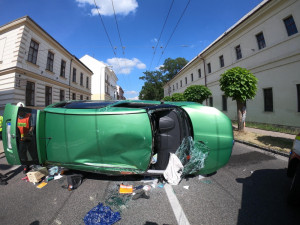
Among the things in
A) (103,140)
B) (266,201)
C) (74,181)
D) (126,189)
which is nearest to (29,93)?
(74,181)

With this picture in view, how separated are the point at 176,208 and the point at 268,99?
1291 centimetres

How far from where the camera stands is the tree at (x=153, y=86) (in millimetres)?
52844

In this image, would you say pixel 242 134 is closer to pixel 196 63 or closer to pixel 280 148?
pixel 280 148

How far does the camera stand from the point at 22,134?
2689 millimetres

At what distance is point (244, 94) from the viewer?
762 centimetres

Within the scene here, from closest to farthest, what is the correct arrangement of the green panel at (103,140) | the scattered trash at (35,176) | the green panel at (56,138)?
the green panel at (103,140) < the green panel at (56,138) < the scattered trash at (35,176)

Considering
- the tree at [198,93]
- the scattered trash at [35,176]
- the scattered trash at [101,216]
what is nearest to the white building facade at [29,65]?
the scattered trash at [35,176]

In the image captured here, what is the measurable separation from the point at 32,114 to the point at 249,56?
1595 centimetres

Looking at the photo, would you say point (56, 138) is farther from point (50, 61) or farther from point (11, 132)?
point (50, 61)

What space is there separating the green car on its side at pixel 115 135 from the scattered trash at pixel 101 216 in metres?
0.57

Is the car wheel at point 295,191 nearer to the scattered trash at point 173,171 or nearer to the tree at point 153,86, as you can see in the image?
the scattered trash at point 173,171

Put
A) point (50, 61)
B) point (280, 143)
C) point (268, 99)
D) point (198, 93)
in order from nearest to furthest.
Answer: point (280, 143) < point (268, 99) < point (198, 93) < point (50, 61)

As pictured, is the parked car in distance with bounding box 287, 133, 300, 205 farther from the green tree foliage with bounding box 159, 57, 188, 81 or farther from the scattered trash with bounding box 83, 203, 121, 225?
the green tree foliage with bounding box 159, 57, 188, 81

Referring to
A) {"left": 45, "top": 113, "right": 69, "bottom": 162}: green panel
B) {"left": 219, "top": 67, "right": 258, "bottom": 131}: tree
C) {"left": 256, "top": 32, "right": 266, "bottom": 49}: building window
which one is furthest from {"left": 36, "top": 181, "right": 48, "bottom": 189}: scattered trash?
{"left": 256, "top": 32, "right": 266, "bottom": 49}: building window
